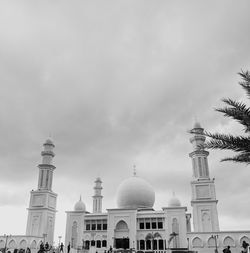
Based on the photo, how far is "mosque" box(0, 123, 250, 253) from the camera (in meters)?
39.5

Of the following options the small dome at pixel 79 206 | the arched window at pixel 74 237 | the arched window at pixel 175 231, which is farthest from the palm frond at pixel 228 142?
the small dome at pixel 79 206

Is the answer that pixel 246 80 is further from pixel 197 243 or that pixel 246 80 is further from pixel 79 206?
pixel 79 206

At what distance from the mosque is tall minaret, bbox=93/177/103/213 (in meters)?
8.33

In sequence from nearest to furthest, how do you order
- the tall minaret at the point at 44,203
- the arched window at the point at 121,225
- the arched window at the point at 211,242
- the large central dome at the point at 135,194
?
the arched window at the point at 211,242 < the arched window at the point at 121,225 < the tall minaret at the point at 44,203 < the large central dome at the point at 135,194

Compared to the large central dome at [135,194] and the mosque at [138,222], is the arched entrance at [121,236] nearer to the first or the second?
the mosque at [138,222]

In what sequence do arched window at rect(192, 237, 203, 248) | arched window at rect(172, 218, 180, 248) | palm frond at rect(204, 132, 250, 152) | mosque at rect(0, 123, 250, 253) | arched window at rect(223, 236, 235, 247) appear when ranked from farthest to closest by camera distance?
1. arched window at rect(172, 218, 180, 248)
2. mosque at rect(0, 123, 250, 253)
3. arched window at rect(192, 237, 203, 248)
4. arched window at rect(223, 236, 235, 247)
5. palm frond at rect(204, 132, 250, 152)

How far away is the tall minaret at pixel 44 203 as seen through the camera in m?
45.2

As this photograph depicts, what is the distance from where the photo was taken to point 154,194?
50625 mm

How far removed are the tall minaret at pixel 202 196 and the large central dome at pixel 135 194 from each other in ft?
27.9

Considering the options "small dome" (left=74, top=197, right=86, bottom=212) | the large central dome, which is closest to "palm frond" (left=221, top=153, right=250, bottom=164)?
the large central dome

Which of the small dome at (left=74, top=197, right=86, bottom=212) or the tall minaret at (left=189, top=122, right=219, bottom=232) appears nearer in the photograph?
the tall minaret at (left=189, top=122, right=219, bottom=232)

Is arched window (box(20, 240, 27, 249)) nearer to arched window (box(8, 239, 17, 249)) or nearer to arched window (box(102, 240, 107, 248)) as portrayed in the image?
arched window (box(8, 239, 17, 249))

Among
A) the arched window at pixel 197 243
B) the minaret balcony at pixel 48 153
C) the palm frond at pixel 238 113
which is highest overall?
the minaret balcony at pixel 48 153

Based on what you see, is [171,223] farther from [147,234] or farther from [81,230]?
[81,230]
